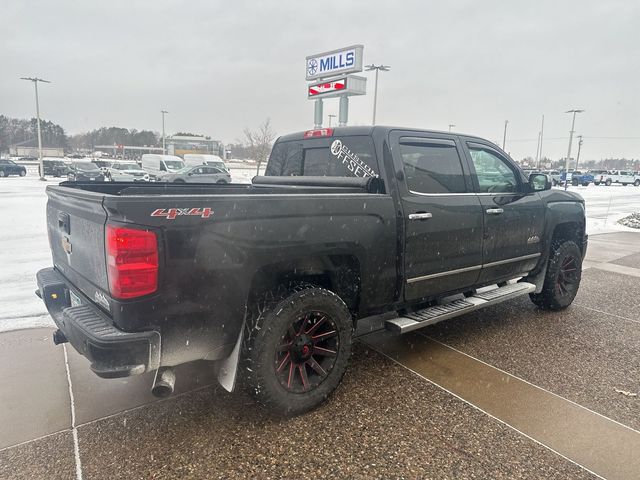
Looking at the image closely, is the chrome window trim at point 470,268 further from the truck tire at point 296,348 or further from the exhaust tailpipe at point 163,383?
the exhaust tailpipe at point 163,383

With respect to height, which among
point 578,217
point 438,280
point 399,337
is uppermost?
point 578,217

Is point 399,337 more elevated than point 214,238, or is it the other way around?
point 214,238

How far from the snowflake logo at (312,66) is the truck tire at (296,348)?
19.3 meters

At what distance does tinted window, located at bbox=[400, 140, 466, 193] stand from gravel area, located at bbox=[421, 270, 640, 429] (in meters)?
1.55

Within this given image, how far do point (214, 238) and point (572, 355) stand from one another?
11.3 ft

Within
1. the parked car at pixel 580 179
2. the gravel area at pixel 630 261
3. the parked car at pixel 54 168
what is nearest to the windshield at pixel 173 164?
the parked car at pixel 54 168

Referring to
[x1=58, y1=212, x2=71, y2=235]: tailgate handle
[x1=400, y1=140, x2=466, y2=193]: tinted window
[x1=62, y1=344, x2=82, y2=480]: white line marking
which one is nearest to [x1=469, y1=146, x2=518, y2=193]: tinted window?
[x1=400, y1=140, x2=466, y2=193]: tinted window

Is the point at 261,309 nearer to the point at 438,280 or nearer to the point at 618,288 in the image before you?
the point at 438,280

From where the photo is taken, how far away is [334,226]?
3.07 m

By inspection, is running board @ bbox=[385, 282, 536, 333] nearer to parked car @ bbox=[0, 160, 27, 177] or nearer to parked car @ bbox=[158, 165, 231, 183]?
parked car @ bbox=[158, 165, 231, 183]

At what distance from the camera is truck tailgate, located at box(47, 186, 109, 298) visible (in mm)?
2467

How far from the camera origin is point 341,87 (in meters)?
19.7

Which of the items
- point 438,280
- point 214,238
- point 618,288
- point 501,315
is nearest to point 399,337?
point 438,280

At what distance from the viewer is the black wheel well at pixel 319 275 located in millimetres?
2924
